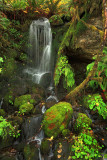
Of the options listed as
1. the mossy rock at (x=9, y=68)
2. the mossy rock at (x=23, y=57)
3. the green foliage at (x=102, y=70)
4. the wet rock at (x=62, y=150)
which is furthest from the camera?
the mossy rock at (x=23, y=57)

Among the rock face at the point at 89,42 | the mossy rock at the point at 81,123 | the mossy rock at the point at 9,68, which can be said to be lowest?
the mossy rock at the point at 81,123

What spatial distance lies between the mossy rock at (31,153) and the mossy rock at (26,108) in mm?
1345

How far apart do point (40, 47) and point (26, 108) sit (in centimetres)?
542

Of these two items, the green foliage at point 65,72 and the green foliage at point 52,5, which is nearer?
the green foliage at point 65,72

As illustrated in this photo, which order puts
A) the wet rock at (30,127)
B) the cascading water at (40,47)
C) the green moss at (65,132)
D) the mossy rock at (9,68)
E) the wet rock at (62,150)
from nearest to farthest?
the wet rock at (62,150) < the green moss at (65,132) < the wet rock at (30,127) < the mossy rock at (9,68) < the cascading water at (40,47)

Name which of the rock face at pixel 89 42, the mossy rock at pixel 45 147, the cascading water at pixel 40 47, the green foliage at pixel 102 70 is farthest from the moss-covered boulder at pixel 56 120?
the cascading water at pixel 40 47

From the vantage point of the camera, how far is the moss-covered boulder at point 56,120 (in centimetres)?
390

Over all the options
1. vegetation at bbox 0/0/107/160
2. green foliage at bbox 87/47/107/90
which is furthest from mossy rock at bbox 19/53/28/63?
green foliage at bbox 87/47/107/90

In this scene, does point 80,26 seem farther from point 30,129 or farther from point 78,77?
point 30,129

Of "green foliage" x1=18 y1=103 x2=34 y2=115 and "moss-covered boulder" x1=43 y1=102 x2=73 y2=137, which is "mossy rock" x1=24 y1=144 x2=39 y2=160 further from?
"green foliage" x1=18 y1=103 x2=34 y2=115

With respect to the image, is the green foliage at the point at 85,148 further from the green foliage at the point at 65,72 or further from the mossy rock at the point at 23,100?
the green foliage at the point at 65,72

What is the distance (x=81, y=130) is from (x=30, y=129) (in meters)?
2.02

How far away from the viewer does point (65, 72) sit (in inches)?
233

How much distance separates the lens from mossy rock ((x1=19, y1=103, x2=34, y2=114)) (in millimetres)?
4759
